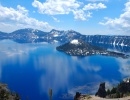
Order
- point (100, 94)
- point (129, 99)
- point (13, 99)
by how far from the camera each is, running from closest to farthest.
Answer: point (129, 99)
point (13, 99)
point (100, 94)

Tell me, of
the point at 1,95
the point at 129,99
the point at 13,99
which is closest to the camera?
the point at 129,99

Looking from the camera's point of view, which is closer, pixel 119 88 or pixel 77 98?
pixel 77 98

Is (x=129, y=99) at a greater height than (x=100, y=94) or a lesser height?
greater

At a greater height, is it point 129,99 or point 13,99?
point 129,99

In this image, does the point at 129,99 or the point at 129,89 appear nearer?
the point at 129,99

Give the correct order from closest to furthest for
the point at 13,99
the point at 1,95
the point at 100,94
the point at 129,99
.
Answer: the point at 129,99 → the point at 1,95 → the point at 13,99 → the point at 100,94

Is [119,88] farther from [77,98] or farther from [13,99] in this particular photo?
[13,99]

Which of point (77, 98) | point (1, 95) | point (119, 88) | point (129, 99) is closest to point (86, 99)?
point (77, 98)

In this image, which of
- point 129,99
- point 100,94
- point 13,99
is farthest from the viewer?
point 100,94

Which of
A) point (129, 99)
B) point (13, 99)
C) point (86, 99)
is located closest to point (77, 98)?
point (86, 99)
